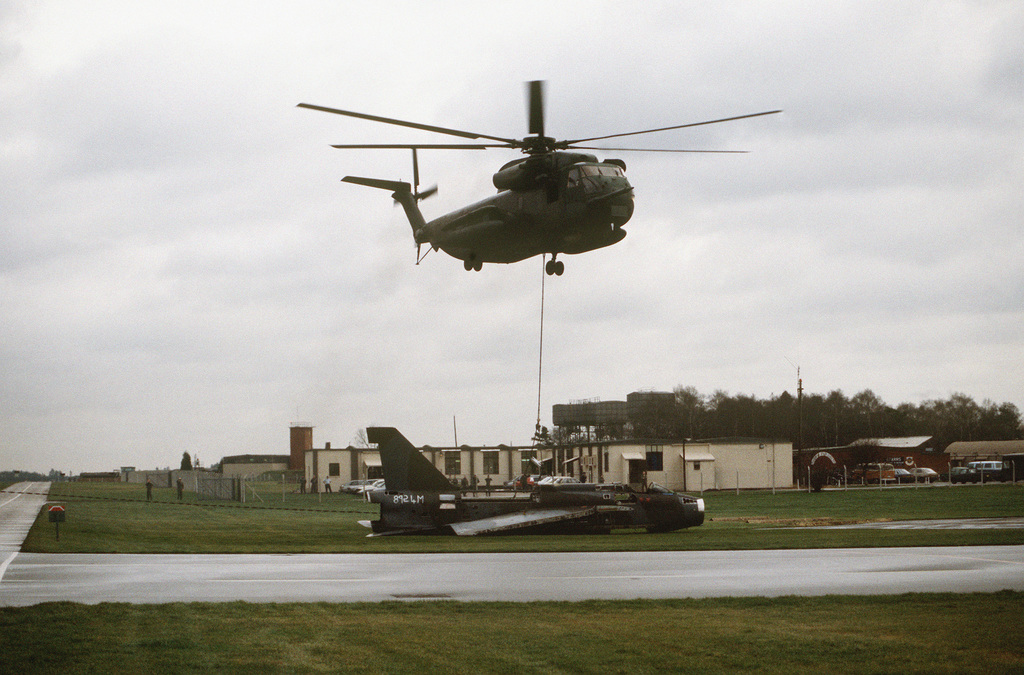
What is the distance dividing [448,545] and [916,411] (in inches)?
7179

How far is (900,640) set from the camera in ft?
43.5

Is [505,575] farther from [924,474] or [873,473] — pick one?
[924,474]

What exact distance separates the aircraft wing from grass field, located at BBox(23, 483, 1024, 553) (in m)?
0.43

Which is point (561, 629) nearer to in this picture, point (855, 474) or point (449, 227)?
point (449, 227)

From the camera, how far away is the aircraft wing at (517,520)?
3344 centimetres

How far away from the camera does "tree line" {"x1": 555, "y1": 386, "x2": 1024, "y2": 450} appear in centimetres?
15550

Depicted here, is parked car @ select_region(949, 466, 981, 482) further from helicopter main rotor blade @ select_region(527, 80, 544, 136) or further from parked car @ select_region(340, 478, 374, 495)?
helicopter main rotor blade @ select_region(527, 80, 544, 136)

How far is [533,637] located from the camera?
13.6 metres

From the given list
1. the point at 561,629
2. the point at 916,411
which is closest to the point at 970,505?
the point at 561,629

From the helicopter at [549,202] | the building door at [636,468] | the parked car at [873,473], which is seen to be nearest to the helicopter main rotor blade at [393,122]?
the helicopter at [549,202]

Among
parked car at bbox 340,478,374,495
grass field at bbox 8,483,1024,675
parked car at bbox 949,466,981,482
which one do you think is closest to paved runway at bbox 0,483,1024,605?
grass field at bbox 8,483,1024,675

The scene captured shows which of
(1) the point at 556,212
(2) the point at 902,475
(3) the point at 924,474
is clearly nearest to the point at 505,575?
(1) the point at 556,212

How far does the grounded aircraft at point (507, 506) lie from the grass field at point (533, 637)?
18074 millimetres

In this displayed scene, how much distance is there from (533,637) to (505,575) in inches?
312
